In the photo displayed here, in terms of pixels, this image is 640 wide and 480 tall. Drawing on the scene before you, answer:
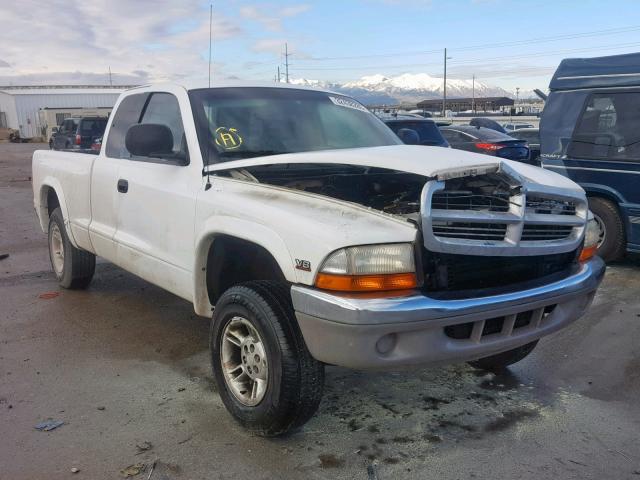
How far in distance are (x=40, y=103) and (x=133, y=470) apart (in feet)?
212

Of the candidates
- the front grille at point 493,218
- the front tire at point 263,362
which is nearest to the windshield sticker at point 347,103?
the front grille at point 493,218

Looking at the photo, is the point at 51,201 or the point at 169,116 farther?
the point at 51,201

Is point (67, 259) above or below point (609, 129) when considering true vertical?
below

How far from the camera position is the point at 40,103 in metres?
60.1

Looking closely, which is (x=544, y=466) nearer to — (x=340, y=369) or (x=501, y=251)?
(x=501, y=251)

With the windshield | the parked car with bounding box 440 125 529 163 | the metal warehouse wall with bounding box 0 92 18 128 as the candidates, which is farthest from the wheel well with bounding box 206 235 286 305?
the metal warehouse wall with bounding box 0 92 18 128

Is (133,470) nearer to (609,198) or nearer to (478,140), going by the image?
(609,198)

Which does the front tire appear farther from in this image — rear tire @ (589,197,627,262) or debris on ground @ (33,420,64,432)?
rear tire @ (589,197,627,262)

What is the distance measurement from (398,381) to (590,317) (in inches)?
92.0

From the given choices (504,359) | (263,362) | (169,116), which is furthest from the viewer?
(169,116)

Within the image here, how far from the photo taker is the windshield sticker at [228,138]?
3986 mm

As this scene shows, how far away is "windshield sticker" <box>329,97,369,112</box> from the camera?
4.79 m

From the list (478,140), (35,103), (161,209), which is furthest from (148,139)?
(35,103)

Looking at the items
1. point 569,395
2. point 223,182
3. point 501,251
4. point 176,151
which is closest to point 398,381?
point 569,395
